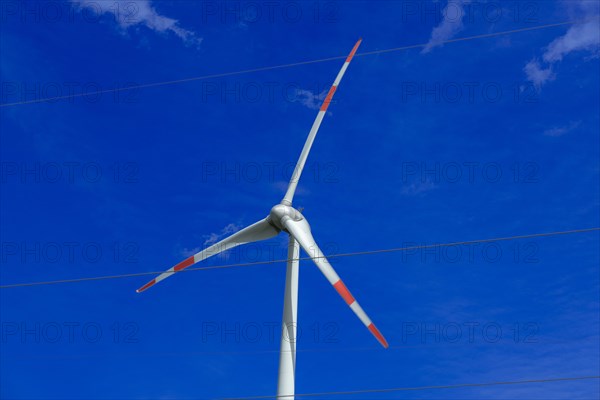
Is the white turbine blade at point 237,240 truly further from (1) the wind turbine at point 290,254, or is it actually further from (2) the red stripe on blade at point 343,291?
(2) the red stripe on blade at point 343,291

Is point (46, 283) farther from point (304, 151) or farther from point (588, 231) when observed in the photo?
point (588, 231)

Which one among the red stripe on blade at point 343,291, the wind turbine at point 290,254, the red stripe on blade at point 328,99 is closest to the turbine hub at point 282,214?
the wind turbine at point 290,254

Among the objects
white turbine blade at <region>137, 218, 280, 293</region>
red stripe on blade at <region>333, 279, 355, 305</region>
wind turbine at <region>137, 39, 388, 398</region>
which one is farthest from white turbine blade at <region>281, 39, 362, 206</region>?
red stripe on blade at <region>333, 279, 355, 305</region>

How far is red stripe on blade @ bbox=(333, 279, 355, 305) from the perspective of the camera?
105 feet

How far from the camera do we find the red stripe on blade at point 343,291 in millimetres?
32062

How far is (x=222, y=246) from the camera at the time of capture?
36781 millimetres

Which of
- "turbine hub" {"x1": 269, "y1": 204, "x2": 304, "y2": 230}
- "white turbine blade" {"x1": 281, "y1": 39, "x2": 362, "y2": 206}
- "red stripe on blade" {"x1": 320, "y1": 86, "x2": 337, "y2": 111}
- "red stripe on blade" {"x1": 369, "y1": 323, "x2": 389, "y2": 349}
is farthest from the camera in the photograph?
"red stripe on blade" {"x1": 320, "y1": 86, "x2": 337, "y2": 111}

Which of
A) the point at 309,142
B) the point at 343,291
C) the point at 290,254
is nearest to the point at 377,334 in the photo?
the point at 343,291

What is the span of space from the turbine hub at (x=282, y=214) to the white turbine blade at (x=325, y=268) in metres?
0.23

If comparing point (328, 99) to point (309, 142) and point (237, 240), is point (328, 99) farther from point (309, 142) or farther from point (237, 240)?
point (237, 240)

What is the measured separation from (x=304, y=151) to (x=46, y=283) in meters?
16.4

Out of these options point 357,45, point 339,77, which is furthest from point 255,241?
point 357,45

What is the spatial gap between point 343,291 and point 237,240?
24.8ft

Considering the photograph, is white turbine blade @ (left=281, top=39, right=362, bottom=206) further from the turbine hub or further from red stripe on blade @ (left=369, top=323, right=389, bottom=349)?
red stripe on blade @ (left=369, top=323, right=389, bottom=349)
